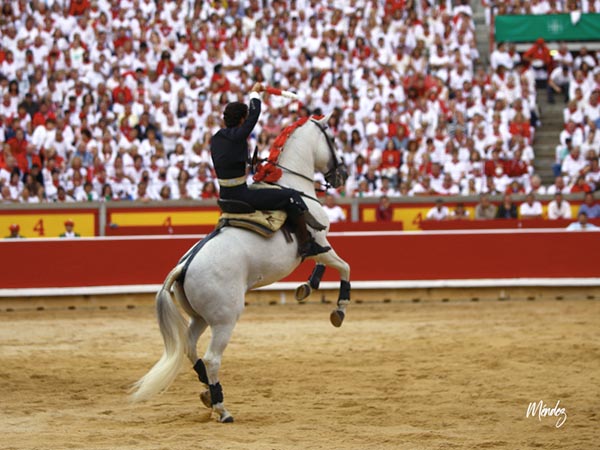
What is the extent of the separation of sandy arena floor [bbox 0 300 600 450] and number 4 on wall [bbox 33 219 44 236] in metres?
3.23

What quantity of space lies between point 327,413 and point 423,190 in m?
11.1

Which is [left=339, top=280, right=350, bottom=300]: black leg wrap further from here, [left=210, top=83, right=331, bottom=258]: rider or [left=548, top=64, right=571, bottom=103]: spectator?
[left=548, top=64, right=571, bottom=103]: spectator

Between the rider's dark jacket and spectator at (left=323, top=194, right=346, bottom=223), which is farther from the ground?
the rider's dark jacket

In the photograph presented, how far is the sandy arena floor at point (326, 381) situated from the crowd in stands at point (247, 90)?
4.53 metres

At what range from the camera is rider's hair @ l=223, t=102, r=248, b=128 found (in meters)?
8.62

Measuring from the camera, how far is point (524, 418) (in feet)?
26.7

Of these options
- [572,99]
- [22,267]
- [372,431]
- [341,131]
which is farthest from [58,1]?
[372,431]

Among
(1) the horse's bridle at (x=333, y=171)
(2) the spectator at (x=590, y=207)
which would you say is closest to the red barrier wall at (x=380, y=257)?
(2) the spectator at (x=590, y=207)

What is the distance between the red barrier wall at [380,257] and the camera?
624 inches

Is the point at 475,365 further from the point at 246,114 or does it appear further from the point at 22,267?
the point at 22,267

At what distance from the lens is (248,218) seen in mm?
8602

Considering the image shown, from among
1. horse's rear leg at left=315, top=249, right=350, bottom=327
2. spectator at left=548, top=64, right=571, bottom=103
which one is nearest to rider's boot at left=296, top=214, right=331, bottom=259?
horse's rear leg at left=315, top=249, right=350, bottom=327

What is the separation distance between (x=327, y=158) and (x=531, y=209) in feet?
31.6

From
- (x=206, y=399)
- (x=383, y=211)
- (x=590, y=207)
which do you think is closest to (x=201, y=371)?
(x=206, y=399)
